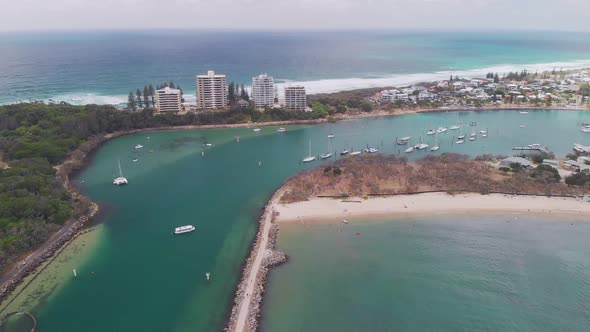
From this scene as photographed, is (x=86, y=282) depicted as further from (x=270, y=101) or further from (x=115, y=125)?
(x=270, y=101)

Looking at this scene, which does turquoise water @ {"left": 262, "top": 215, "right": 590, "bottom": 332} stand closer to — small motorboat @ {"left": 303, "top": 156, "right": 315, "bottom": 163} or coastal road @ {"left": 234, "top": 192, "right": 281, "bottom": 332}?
coastal road @ {"left": 234, "top": 192, "right": 281, "bottom": 332}

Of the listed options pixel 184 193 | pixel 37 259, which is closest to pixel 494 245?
pixel 184 193

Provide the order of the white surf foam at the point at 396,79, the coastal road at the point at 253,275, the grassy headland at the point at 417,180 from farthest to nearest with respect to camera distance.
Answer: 1. the white surf foam at the point at 396,79
2. the grassy headland at the point at 417,180
3. the coastal road at the point at 253,275

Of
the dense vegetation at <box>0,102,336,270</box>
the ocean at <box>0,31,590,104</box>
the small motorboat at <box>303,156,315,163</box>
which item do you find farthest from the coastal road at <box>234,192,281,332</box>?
the ocean at <box>0,31,590,104</box>

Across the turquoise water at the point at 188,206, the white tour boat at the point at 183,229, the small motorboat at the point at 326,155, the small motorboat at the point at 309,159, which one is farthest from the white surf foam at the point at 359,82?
the white tour boat at the point at 183,229

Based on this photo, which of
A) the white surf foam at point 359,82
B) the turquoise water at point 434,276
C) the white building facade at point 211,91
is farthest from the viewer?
the white surf foam at point 359,82

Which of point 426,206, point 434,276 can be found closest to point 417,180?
point 426,206

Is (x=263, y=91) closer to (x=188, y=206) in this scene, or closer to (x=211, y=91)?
(x=211, y=91)

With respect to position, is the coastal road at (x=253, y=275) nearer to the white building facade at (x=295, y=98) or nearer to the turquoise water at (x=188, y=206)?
the turquoise water at (x=188, y=206)
